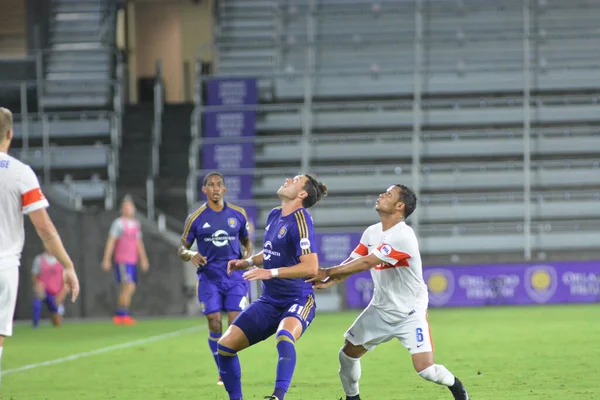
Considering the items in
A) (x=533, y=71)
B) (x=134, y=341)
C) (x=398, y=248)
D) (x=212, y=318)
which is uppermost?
(x=533, y=71)

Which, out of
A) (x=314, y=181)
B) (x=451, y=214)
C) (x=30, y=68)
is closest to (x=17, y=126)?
(x=30, y=68)

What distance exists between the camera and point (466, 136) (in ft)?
88.0

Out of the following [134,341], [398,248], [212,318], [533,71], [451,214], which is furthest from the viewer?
[533,71]

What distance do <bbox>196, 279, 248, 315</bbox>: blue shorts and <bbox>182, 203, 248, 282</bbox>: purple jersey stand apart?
6 cm

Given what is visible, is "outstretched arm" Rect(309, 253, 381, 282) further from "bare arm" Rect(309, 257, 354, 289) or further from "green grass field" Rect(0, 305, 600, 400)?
"green grass field" Rect(0, 305, 600, 400)

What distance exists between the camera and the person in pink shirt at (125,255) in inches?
859

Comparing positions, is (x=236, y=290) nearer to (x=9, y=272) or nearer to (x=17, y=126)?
(x=9, y=272)

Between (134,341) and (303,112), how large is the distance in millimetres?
10779

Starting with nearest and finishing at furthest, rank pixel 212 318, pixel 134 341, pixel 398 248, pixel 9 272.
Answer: pixel 9 272 → pixel 398 248 → pixel 212 318 → pixel 134 341

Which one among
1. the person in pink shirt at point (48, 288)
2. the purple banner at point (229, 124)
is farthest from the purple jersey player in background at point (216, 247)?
the purple banner at point (229, 124)

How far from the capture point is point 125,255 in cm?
2203

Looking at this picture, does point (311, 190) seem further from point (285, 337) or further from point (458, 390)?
point (458, 390)

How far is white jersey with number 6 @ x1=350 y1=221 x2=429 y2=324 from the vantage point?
8453 millimetres

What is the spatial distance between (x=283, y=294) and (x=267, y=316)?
8.4 inches
